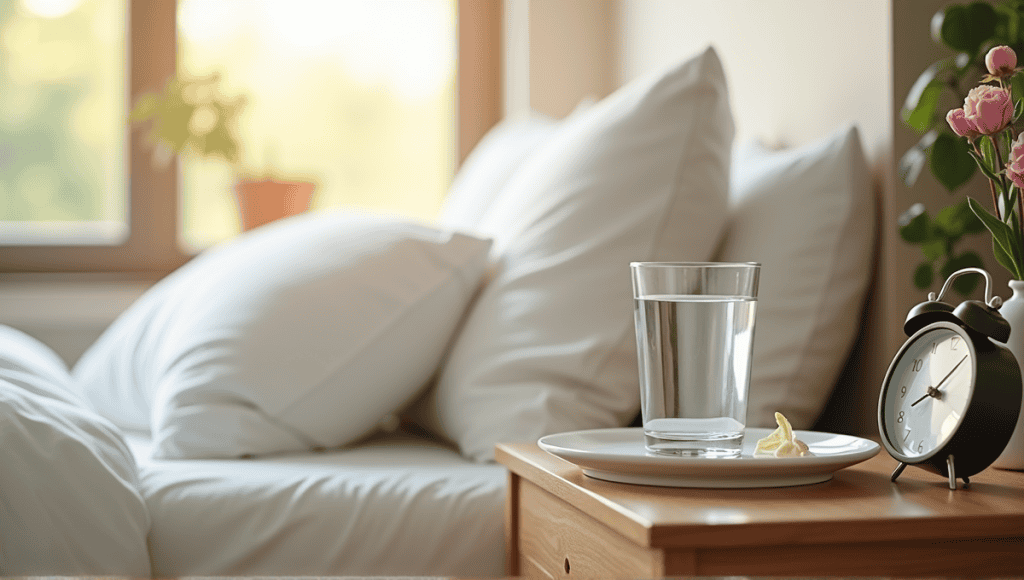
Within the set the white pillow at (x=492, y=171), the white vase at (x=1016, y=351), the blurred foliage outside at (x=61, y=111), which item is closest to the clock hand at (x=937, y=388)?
the white vase at (x=1016, y=351)

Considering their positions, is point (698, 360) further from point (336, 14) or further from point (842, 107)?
point (336, 14)

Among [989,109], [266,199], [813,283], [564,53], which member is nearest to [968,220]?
[813,283]

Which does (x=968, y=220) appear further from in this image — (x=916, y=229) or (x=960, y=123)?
(x=960, y=123)

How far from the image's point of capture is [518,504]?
3.00ft

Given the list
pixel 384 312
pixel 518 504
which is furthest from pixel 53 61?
pixel 518 504

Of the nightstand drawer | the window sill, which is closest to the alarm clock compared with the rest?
the nightstand drawer

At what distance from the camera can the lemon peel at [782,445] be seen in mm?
699

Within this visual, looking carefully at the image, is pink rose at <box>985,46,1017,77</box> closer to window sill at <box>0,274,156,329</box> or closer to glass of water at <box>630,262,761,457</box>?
glass of water at <box>630,262,761,457</box>

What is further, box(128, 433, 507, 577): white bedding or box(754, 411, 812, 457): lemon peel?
box(128, 433, 507, 577): white bedding

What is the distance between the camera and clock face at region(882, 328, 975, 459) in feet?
2.20

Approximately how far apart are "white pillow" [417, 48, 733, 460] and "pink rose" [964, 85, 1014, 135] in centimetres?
43

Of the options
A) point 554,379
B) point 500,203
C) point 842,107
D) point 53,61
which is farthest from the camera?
point 53,61

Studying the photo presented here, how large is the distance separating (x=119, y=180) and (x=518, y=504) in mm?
1899

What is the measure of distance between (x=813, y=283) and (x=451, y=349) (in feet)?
1.45
